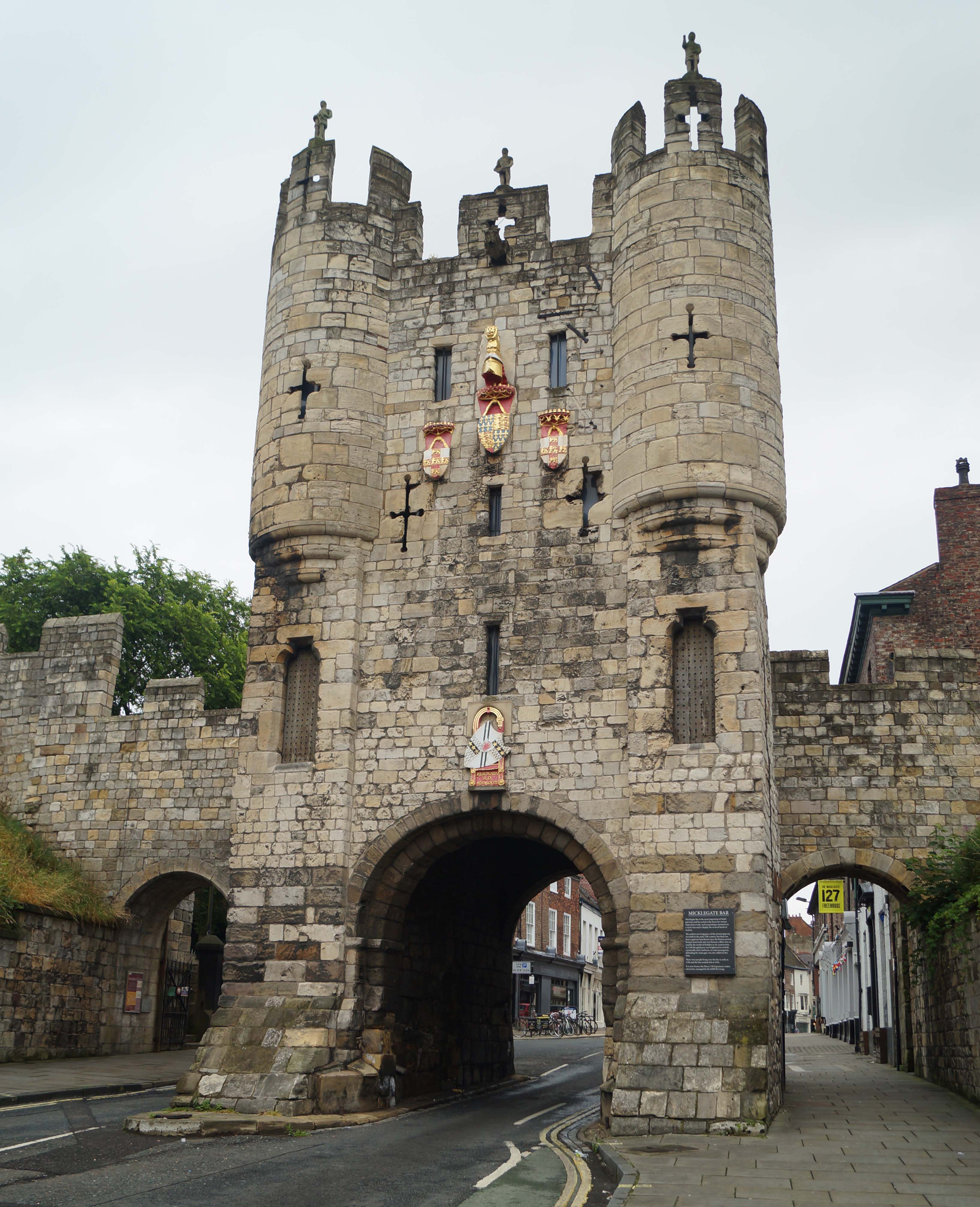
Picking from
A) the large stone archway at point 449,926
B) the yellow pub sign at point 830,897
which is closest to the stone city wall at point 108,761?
the large stone archway at point 449,926

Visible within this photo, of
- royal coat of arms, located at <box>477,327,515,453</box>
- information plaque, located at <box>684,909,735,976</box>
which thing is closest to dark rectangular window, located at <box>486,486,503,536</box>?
royal coat of arms, located at <box>477,327,515,453</box>

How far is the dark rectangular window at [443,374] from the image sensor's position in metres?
16.0

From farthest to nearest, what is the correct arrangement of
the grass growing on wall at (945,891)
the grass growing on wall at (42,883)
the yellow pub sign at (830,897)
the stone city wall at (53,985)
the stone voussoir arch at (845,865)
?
the yellow pub sign at (830,897)
the grass growing on wall at (42,883)
the stone city wall at (53,985)
the stone voussoir arch at (845,865)
the grass growing on wall at (945,891)

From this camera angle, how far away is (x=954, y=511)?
84.2 feet

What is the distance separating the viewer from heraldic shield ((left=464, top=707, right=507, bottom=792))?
14.1m

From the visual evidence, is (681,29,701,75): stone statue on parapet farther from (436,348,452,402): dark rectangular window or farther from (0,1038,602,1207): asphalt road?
(0,1038,602,1207): asphalt road

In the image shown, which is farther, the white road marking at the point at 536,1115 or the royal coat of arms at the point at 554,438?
the royal coat of arms at the point at 554,438

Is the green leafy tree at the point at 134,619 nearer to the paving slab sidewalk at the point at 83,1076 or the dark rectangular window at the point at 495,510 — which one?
the paving slab sidewalk at the point at 83,1076

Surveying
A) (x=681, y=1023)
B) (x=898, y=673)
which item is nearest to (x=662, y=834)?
(x=681, y=1023)

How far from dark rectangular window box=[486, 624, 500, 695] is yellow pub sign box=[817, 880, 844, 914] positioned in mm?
9188

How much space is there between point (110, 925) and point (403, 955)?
7.32m

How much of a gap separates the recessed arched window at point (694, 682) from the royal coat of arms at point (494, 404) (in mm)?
3674

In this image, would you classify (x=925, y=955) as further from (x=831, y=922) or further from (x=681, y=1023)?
(x=831, y=922)

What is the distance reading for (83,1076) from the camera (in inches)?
631
